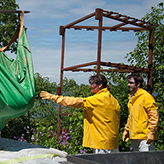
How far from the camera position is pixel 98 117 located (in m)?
3.09

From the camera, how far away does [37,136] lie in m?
6.05

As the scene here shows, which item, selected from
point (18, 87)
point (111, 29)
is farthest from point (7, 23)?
point (18, 87)

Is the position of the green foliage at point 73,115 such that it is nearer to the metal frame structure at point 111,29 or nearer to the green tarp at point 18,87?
the metal frame structure at point 111,29

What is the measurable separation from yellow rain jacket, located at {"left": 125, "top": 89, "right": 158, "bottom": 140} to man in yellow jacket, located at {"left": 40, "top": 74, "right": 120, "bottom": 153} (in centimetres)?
33

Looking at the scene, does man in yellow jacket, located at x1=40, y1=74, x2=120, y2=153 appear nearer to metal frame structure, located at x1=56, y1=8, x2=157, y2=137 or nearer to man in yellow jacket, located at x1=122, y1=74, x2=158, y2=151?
man in yellow jacket, located at x1=122, y1=74, x2=158, y2=151

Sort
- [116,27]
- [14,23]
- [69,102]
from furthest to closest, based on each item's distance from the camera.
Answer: [14,23]
[116,27]
[69,102]

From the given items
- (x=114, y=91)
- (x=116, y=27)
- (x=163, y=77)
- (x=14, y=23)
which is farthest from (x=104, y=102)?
(x=14, y=23)

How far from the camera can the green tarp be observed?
3.48 m

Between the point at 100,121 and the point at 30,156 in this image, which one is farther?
the point at 30,156

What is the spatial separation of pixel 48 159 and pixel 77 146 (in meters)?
1.83

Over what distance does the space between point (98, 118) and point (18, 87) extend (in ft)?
3.57

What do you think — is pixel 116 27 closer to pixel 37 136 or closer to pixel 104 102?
pixel 37 136

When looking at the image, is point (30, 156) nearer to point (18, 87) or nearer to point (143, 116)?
point (18, 87)

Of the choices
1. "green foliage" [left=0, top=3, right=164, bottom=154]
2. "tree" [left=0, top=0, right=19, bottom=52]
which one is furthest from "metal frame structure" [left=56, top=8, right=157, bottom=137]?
"tree" [left=0, top=0, right=19, bottom=52]
